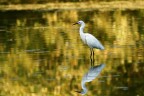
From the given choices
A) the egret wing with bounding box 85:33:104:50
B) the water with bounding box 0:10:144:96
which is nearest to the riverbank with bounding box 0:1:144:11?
the water with bounding box 0:10:144:96

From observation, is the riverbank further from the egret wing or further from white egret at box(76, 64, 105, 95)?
white egret at box(76, 64, 105, 95)

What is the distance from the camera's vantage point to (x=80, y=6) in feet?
113

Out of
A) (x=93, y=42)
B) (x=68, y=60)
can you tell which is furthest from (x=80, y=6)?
(x=93, y=42)

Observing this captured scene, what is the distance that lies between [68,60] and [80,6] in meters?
21.3

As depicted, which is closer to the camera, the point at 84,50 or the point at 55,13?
the point at 84,50

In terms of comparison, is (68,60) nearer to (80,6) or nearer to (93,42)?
(93,42)

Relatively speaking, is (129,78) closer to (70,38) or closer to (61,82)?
(61,82)

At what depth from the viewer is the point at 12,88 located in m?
10.8

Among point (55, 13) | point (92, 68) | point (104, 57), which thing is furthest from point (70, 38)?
point (55, 13)

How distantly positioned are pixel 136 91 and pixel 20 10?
2573cm

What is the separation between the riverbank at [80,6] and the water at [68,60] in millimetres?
8325

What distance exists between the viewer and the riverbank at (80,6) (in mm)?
32000

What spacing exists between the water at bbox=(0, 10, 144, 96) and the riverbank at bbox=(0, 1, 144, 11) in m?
8.32

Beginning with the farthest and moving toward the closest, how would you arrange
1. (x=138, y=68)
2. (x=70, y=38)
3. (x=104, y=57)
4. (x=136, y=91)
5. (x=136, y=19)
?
(x=136, y=19) → (x=70, y=38) → (x=104, y=57) → (x=138, y=68) → (x=136, y=91)
